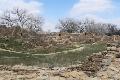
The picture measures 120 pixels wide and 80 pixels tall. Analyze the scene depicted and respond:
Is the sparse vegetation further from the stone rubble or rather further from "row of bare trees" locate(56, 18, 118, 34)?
"row of bare trees" locate(56, 18, 118, 34)

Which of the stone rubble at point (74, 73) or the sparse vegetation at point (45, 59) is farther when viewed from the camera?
the sparse vegetation at point (45, 59)

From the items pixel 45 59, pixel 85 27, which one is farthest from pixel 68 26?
pixel 45 59

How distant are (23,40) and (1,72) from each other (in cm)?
2678

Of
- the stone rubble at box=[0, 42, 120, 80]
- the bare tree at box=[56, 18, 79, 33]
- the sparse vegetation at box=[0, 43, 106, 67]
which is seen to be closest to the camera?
the stone rubble at box=[0, 42, 120, 80]

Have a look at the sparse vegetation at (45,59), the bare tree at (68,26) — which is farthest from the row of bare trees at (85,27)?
the sparse vegetation at (45,59)

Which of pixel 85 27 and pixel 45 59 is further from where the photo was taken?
pixel 85 27

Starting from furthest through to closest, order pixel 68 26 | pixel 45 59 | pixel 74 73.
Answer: pixel 68 26, pixel 45 59, pixel 74 73

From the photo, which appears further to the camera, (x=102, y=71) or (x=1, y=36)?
(x=1, y=36)

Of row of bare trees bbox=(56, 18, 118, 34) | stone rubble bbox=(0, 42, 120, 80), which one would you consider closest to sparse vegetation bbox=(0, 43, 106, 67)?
stone rubble bbox=(0, 42, 120, 80)

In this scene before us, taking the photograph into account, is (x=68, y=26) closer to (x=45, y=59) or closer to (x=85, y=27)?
(x=85, y=27)

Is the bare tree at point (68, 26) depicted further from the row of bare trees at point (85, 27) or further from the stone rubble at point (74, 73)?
the stone rubble at point (74, 73)

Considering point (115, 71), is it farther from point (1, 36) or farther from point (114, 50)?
point (1, 36)

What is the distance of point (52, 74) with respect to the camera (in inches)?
677

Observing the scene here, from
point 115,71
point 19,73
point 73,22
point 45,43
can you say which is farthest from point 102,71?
point 73,22
